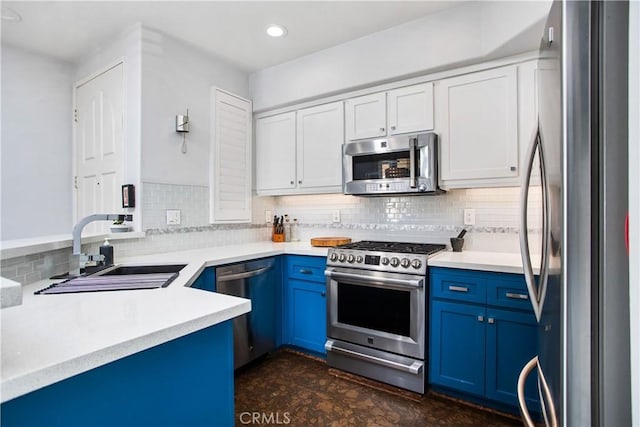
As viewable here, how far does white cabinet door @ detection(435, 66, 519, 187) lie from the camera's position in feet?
7.18

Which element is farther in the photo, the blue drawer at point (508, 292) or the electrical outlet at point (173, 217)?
the electrical outlet at point (173, 217)

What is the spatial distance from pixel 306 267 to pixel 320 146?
43.0 inches

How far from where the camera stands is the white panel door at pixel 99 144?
2.63 metres

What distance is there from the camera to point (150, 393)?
35.5 inches

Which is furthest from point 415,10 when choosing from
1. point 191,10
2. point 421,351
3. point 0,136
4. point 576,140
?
point 0,136

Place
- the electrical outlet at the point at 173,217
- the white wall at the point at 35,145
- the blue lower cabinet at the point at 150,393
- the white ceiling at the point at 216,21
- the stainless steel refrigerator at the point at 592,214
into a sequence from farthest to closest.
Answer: the white wall at the point at 35,145
the electrical outlet at the point at 173,217
the white ceiling at the point at 216,21
the blue lower cabinet at the point at 150,393
the stainless steel refrigerator at the point at 592,214

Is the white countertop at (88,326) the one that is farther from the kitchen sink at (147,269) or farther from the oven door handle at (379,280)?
the oven door handle at (379,280)

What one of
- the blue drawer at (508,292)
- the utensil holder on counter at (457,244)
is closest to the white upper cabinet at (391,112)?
the utensil holder on counter at (457,244)

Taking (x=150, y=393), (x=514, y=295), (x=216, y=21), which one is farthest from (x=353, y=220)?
(x=150, y=393)

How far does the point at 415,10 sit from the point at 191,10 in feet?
5.16

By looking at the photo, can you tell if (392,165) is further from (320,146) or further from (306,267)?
A: (306,267)

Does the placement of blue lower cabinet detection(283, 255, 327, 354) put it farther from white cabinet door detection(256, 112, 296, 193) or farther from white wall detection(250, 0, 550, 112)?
white wall detection(250, 0, 550, 112)

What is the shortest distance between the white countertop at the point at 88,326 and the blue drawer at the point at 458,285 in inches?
56.5

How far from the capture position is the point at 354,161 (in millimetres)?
2738
